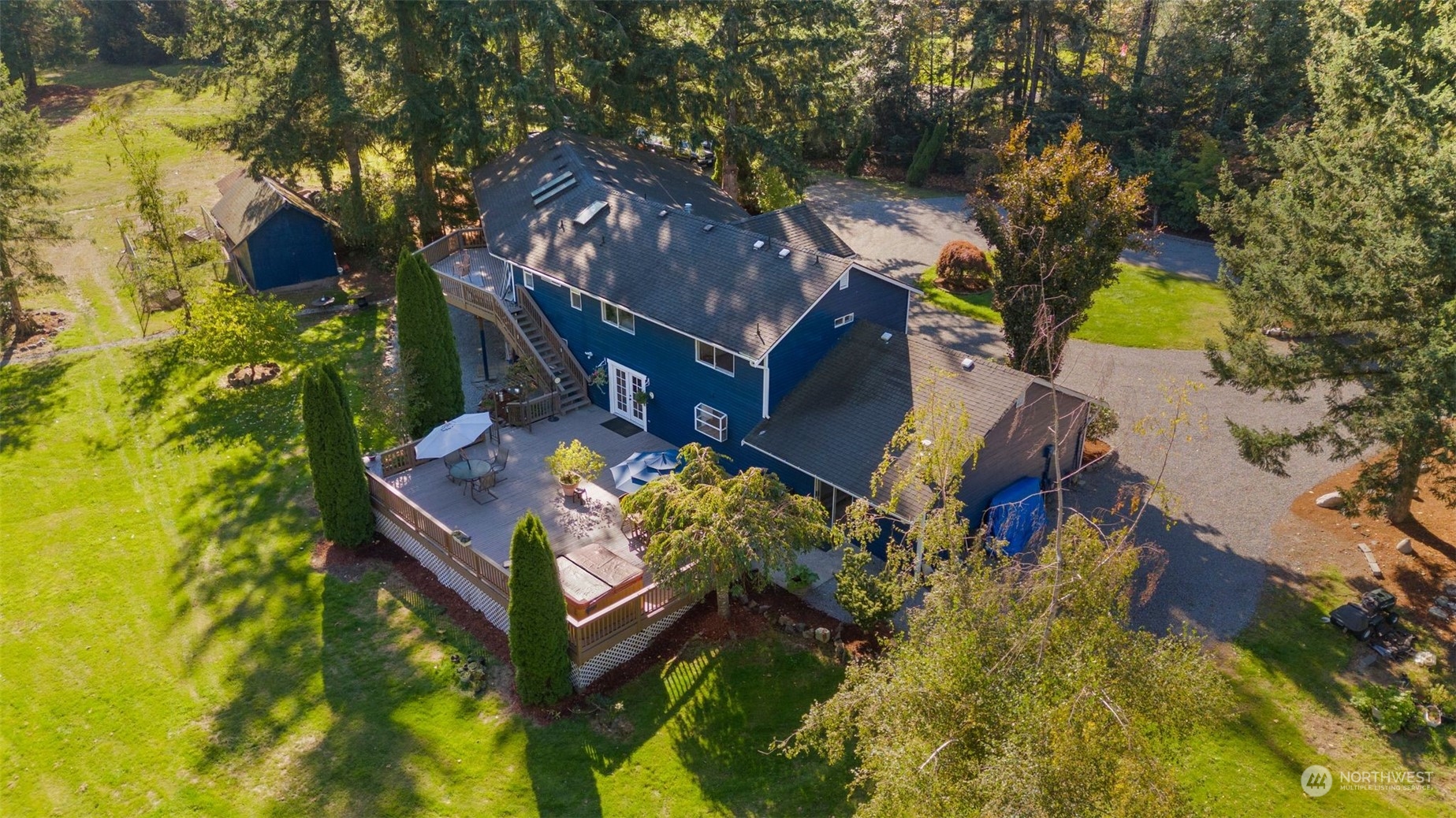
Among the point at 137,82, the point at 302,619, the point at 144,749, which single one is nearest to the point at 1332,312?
the point at 302,619

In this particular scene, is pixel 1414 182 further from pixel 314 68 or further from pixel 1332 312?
pixel 314 68

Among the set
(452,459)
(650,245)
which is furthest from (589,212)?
(452,459)

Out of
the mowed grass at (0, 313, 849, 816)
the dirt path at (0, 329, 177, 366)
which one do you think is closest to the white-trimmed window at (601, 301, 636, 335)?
the mowed grass at (0, 313, 849, 816)

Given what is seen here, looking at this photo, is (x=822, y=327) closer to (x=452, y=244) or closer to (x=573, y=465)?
(x=573, y=465)

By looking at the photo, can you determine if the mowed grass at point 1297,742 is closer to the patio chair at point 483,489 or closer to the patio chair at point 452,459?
the patio chair at point 483,489

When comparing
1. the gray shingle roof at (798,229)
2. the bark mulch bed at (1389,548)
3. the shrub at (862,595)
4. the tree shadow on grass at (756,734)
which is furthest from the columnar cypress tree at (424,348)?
the bark mulch bed at (1389,548)

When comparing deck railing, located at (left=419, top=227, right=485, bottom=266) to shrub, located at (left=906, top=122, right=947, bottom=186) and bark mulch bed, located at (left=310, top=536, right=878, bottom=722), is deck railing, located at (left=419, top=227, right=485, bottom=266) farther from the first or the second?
shrub, located at (left=906, top=122, right=947, bottom=186)

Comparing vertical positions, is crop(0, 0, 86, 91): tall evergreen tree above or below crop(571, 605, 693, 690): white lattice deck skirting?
above
